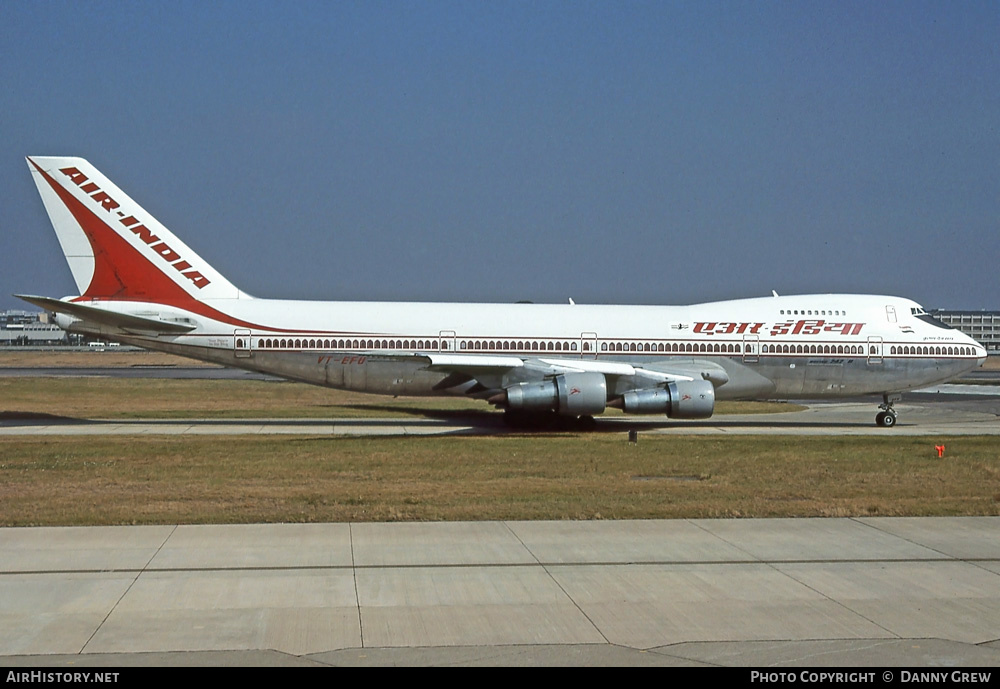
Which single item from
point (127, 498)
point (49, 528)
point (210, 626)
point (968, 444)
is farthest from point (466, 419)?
point (210, 626)

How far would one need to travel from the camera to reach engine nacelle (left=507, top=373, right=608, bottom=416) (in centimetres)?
2675

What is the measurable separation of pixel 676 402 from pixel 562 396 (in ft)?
10.3

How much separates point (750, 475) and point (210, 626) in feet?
37.1

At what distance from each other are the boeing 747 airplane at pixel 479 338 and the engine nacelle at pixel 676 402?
38 mm

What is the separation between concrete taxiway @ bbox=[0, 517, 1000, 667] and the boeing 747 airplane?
14956 mm

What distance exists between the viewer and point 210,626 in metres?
8.26

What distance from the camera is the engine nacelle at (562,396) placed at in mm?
26750

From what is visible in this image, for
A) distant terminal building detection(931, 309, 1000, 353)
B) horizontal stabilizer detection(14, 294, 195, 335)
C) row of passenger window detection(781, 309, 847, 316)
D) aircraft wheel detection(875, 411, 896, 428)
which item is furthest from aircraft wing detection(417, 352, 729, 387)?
distant terminal building detection(931, 309, 1000, 353)

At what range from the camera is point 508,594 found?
939 cm

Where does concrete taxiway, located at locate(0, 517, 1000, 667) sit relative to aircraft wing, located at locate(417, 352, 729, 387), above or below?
below

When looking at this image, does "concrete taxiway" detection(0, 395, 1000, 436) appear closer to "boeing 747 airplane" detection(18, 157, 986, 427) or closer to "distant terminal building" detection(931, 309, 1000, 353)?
"boeing 747 airplane" detection(18, 157, 986, 427)

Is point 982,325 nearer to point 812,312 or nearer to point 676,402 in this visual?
point 812,312
